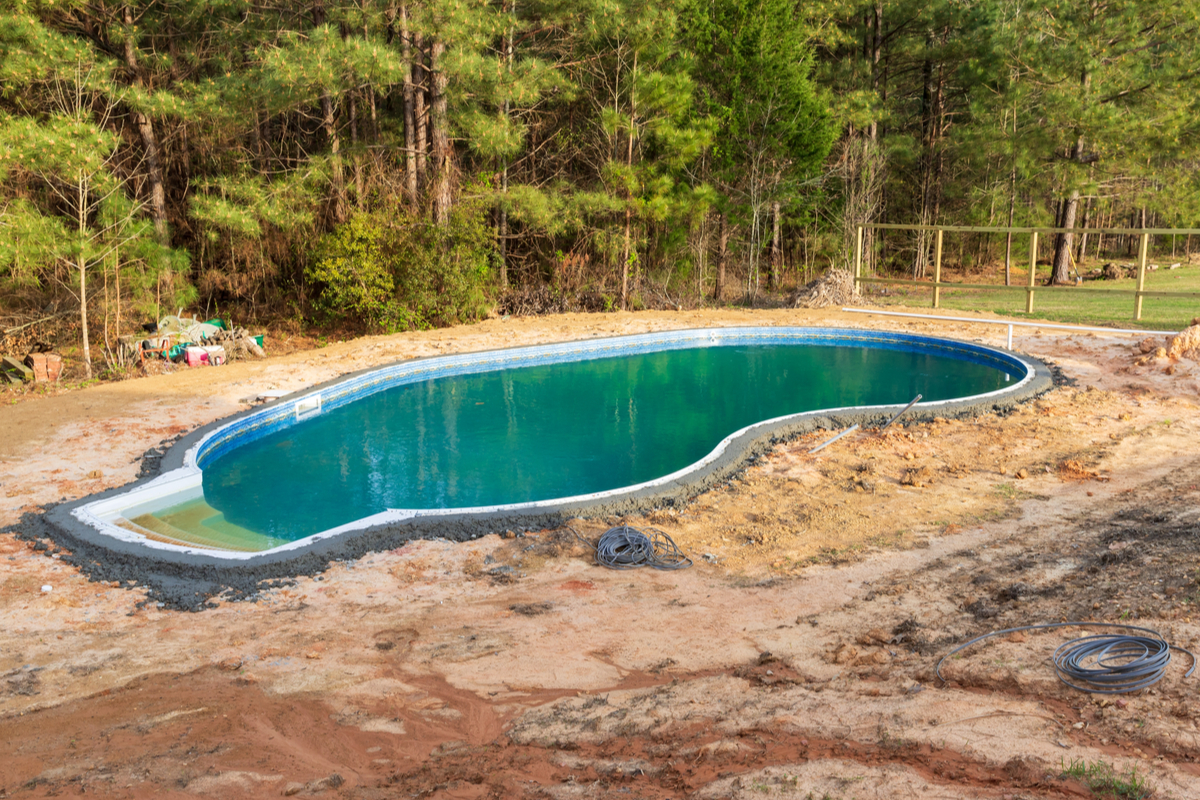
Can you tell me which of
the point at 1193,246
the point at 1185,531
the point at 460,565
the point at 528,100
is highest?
the point at 528,100

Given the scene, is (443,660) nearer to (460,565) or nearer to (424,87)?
(460,565)

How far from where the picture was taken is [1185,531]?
484cm

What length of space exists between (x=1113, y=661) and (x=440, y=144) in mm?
12788

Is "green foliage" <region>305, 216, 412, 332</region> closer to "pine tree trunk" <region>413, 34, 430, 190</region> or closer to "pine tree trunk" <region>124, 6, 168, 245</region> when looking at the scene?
"pine tree trunk" <region>413, 34, 430, 190</region>

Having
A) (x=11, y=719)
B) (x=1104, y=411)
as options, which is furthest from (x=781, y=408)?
(x=11, y=719)

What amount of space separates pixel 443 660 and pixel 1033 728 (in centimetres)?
240

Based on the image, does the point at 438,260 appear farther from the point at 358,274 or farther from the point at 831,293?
the point at 831,293

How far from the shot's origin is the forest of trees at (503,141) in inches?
470

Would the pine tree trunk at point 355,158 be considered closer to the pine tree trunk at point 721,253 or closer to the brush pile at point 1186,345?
the pine tree trunk at point 721,253

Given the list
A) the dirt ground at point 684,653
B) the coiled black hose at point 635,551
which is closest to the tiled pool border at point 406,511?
the dirt ground at point 684,653

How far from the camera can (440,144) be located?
1407 cm

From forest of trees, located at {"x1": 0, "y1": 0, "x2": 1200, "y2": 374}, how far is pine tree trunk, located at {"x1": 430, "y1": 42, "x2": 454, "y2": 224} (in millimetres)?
45

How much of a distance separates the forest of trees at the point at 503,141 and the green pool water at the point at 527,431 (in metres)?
3.63

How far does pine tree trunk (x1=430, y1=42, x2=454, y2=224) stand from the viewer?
13875mm
